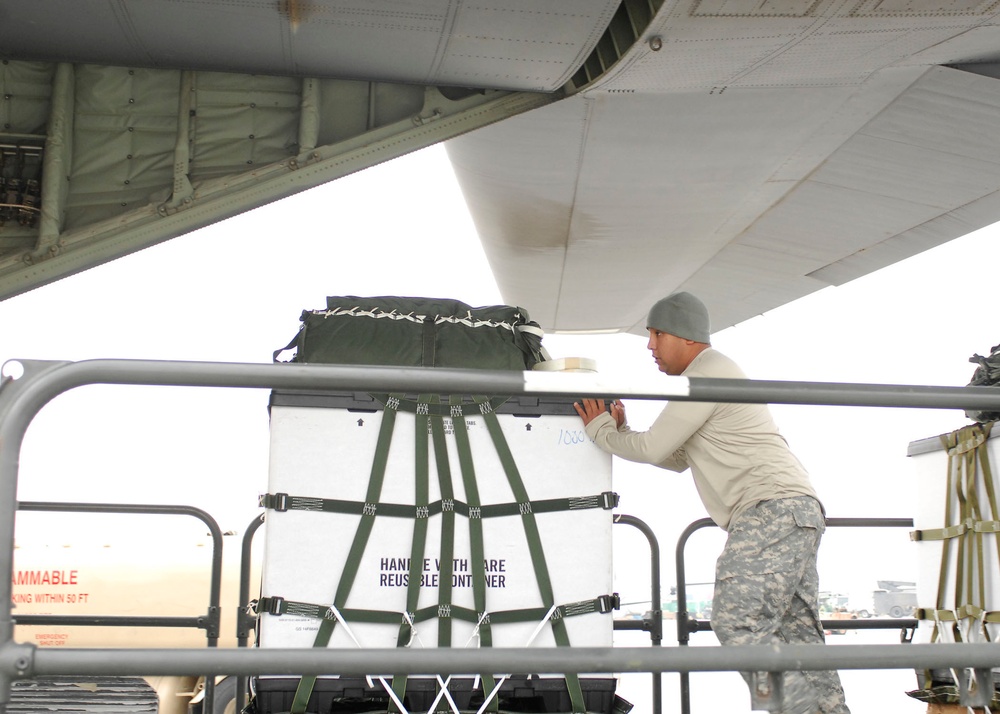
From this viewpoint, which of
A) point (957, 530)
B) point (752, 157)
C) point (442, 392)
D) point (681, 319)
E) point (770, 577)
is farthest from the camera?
point (752, 157)

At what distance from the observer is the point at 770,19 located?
308cm

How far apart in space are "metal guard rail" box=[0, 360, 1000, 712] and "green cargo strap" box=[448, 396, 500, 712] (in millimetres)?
980

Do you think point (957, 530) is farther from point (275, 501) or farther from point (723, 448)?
point (275, 501)

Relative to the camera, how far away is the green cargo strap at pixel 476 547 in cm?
241

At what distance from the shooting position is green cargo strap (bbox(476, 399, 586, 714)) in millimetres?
2432

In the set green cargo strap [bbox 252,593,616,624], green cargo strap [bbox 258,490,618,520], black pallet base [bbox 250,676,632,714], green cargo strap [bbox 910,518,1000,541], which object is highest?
green cargo strap [bbox 258,490,618,520]

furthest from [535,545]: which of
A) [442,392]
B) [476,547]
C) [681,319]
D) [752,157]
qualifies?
[752,157]

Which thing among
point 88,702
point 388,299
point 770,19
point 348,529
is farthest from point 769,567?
point 88,702

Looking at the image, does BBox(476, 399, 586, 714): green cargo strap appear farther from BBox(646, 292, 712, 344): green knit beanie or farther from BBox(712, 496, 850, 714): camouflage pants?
BBox(646, 292, 712, 344): green knit beanie

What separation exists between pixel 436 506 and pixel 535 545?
0.29 meters

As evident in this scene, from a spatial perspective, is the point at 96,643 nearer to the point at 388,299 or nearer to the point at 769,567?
the point at 388,299

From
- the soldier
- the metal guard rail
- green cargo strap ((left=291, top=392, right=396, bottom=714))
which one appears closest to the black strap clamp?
green cargo strap ((left=291, top=392, right=396, bottom=714))

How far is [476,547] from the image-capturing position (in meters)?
2.43

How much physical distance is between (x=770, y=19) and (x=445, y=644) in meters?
2.28
